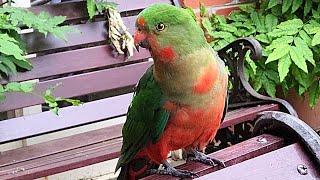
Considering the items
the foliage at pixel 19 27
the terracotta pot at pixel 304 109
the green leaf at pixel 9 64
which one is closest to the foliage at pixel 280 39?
the terracotta pot at pixel 304 109

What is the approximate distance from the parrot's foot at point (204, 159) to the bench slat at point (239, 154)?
0.03ft

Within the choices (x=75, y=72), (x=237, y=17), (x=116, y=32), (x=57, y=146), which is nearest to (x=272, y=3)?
(x=237, y=17)

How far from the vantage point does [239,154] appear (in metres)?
1.55

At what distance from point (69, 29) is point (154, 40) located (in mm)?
910

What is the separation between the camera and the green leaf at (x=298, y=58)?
8.75 feet

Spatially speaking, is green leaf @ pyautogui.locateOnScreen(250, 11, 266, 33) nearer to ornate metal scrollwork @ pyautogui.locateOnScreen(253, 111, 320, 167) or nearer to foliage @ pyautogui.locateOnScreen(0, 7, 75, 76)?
foliage @ pyautogui.locateOnScreen(0, 7, 75, 76)

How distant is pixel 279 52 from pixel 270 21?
0.31 meters

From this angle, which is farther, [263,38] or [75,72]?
[263,38]

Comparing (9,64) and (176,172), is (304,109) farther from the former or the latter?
(176,172)

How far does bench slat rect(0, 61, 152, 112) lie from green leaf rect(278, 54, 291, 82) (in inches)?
21.7

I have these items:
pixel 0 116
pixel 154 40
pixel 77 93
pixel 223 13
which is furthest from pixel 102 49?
pixel 154 40

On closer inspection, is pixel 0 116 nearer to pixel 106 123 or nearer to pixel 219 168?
pixel 106 123

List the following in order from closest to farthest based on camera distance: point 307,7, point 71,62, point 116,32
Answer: point 71,62
point 116,32
point 307,7

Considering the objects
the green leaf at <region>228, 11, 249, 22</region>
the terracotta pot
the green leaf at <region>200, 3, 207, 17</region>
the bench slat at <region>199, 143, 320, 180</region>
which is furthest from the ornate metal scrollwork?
the terracotta pot
